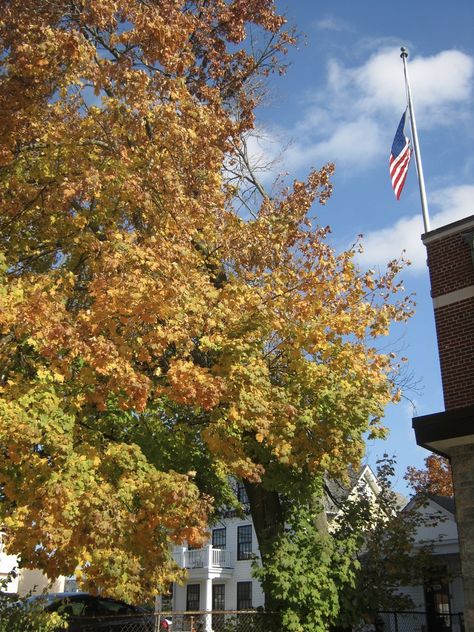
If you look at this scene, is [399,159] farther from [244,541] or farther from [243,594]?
[243,594]

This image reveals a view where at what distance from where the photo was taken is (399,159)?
17.5 m

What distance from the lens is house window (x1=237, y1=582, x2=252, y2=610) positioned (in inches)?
1406

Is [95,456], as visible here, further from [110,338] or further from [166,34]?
[166,34]

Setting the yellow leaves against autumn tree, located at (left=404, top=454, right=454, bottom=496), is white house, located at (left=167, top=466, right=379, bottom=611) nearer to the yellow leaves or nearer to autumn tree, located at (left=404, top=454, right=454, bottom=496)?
autumn tree, located at (left=404, top=454, right=454, bottom=496)

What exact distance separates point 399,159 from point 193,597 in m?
30.7

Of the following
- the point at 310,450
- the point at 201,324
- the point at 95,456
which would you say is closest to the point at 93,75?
the point at 201,324

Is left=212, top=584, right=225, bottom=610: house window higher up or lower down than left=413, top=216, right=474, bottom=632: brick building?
lower down

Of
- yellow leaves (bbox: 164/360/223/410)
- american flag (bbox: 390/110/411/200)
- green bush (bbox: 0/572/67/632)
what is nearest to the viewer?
green bush (bbox: 0/572/67/632)

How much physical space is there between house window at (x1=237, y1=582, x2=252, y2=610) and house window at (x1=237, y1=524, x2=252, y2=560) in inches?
58.9

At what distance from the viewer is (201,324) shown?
43.2 ft

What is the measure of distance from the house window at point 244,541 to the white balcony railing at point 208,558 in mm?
679

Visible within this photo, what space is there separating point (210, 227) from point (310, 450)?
593cm

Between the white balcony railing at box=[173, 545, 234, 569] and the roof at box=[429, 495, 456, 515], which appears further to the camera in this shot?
the white balcony railing at box=[173, 545, 234, 569]

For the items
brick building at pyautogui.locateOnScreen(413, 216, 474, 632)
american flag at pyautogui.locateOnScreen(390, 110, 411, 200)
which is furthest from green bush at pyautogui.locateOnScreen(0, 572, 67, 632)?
american flag at pyautogui.locateOnScreen(390, 110, 411, 200)
